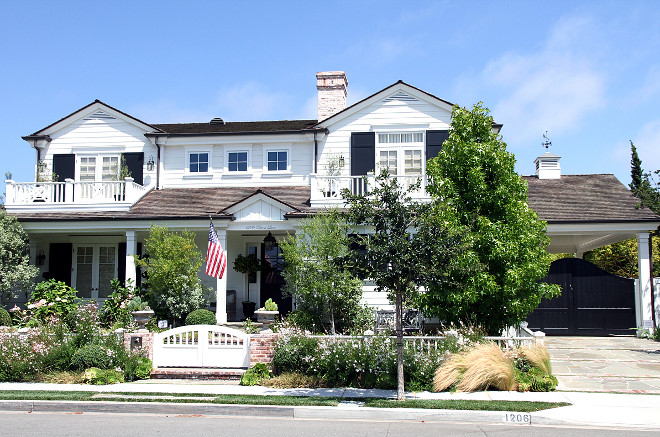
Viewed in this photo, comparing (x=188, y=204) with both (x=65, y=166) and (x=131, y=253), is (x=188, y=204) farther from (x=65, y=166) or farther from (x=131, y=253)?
(x=65, y=166)

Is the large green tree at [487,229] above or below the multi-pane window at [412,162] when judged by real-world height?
below

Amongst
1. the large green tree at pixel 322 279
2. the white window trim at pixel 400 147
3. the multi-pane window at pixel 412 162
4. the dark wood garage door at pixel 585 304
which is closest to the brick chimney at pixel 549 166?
the dark wood garage door at pixel 585 304

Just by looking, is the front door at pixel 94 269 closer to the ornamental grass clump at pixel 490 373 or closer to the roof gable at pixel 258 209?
the roof gable at pixel 258 209

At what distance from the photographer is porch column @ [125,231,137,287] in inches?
706

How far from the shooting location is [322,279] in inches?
599

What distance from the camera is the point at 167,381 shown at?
11891mm

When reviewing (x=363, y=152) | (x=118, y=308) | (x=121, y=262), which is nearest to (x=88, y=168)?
(x=121, y=262)

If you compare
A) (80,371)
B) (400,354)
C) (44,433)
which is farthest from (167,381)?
(400,354)

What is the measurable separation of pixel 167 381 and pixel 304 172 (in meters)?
10.4

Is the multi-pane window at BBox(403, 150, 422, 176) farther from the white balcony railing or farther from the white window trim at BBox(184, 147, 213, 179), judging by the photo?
the white window trim at BBox(184, 147, 213, 179)

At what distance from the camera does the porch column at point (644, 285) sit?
17.6m

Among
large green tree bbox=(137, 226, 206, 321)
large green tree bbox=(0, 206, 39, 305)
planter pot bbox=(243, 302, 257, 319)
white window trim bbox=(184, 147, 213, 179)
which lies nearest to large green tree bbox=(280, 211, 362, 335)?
large green tree bbox=(137, 226, 206, 321)

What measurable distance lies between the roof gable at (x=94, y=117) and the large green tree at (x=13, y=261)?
14.0ft

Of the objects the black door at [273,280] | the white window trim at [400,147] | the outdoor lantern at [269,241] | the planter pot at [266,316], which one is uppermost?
the white window trim at [400,147]
